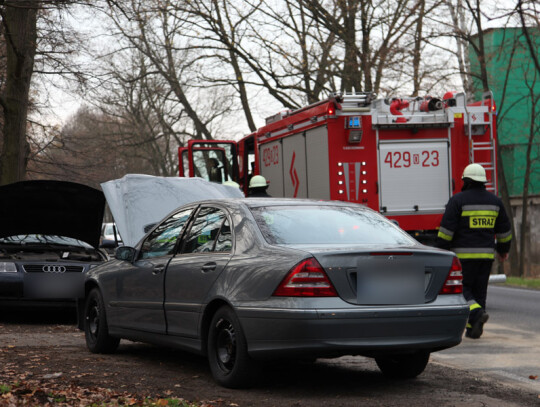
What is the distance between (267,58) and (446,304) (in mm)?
19887

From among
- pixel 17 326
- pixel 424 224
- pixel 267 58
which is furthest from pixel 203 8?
pixel 17 326

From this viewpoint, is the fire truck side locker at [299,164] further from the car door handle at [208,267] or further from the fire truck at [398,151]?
the car door handle at [208,267]

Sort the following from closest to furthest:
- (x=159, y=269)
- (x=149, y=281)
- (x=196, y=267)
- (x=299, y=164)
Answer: (x=196, y=267) < (x=159, y=269) < (x=149, y=281) < (x=299, y=164)

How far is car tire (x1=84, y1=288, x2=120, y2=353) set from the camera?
8477 mm

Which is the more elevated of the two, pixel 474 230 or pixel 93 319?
pixel 474 230

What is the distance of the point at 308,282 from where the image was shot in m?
5.99

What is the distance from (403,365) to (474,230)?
321 cm

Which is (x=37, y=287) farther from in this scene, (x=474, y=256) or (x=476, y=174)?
(x=476, y=174)

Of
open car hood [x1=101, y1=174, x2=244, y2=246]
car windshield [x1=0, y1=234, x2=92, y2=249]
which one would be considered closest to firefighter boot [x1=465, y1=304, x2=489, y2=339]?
open car hood [x1=101, y1=174, x2=244, y2=246]

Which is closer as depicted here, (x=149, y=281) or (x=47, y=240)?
(x=149, y=281)

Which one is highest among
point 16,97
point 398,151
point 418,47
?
point 418,47

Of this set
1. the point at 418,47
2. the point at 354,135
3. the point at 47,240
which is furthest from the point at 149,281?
the point at 418,47

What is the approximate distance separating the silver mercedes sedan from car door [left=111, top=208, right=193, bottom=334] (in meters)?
0.02

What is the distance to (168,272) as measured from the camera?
7.36 metres
